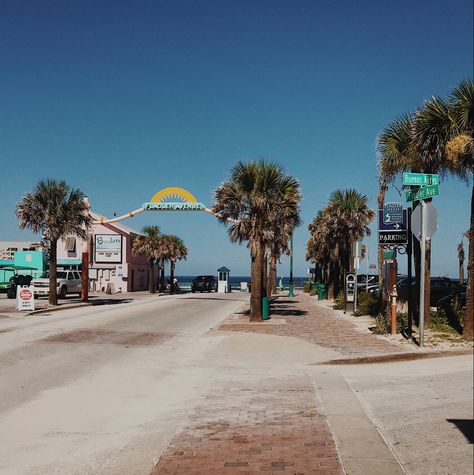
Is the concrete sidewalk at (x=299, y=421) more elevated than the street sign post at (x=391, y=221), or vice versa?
the street sign post at (x=391, y=221)

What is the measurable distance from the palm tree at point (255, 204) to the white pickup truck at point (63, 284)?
18.5 metres

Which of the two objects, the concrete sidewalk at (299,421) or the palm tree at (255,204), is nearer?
the concrete sidewalk at (299,421)

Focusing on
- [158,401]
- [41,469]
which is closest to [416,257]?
[158,401]

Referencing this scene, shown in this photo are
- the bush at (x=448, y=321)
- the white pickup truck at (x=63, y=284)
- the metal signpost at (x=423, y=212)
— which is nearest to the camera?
the metal signpost at (x=423, y=212)

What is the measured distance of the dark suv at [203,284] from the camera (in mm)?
62175

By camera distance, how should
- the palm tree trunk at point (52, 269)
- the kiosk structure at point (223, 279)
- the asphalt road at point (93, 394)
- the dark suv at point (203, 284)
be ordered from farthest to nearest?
the dark suv at point (203, 284), the kiosk structure at point (223, 279), the palm tree trunk at point (52, 269), the asphalt road at point (93, 394)

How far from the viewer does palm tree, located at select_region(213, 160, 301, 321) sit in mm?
21297

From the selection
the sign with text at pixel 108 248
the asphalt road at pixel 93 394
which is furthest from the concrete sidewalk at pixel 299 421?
the sign with text at pixel 108 248

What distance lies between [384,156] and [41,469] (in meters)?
15.2

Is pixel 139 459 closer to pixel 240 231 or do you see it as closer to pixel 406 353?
pixel 406 353

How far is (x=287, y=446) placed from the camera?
20.1 ft

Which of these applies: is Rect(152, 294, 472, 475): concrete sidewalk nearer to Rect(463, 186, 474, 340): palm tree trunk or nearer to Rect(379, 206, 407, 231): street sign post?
Rect(463, 186, 474, 340): palm tree trunk

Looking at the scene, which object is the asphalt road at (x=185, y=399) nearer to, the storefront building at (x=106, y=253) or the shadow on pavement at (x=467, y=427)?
the shadow on pavement at (x=467, y=427)

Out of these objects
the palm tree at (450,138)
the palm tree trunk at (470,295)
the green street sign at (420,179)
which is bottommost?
the palm tree trunk at (470,295)
